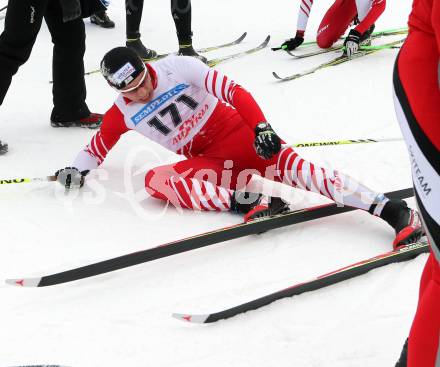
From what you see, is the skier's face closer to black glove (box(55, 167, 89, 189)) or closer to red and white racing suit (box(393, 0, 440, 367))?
black glove (box(55, 167, 89, 189))

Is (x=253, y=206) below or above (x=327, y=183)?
below

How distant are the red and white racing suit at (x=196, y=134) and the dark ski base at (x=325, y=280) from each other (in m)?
0.67

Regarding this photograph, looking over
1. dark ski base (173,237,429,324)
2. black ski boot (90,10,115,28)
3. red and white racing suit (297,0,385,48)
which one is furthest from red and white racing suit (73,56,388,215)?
black ski boot (90,10,115,28)

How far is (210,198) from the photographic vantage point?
3.41 meters

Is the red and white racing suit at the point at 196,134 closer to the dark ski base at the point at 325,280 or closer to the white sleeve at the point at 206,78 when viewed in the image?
the white sleeve at the point at 206,78

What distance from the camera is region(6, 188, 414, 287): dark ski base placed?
275cm

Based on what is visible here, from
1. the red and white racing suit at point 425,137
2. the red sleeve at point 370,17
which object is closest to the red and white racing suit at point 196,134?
the red and white racing suit at point 425,137

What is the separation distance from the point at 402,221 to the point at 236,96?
102cm

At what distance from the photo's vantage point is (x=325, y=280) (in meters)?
2.62

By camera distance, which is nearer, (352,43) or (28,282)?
(28,282)

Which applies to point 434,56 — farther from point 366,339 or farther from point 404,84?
point 366,339

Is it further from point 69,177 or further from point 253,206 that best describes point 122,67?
point 253,206

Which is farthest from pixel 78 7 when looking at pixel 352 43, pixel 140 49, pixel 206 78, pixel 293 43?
pixel 293 43

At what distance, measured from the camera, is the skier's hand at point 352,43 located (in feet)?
18.9
